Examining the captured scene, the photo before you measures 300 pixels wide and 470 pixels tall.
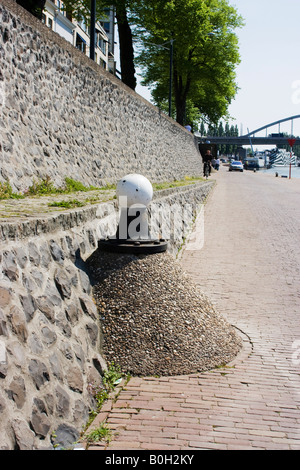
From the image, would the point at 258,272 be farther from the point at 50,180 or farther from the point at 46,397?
the point at 46,397

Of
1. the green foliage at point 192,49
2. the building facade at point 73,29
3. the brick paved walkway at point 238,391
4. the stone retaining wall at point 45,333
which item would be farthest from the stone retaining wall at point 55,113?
the green foliage at point 192,49

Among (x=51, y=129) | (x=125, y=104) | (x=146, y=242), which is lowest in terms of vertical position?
(x=146, y=242)

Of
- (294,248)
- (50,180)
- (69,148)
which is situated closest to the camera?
(50,180)

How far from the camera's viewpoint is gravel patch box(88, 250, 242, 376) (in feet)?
18.1

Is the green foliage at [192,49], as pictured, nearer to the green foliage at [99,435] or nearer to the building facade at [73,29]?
the building facade at [73,29]

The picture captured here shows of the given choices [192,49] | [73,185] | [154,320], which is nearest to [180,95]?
[192,49]

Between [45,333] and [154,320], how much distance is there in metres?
1.75

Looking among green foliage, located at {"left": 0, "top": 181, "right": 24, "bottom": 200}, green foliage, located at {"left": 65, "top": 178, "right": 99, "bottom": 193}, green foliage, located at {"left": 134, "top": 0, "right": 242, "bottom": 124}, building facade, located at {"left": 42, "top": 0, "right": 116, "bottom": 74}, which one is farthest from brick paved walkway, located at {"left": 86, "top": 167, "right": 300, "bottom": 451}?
green foliage, located at {"left": 134, "top": 0, "right": 242, "bottom": 124}

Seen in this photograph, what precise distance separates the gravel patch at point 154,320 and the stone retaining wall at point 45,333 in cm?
18

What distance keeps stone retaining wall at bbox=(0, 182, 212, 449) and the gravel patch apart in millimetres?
181
